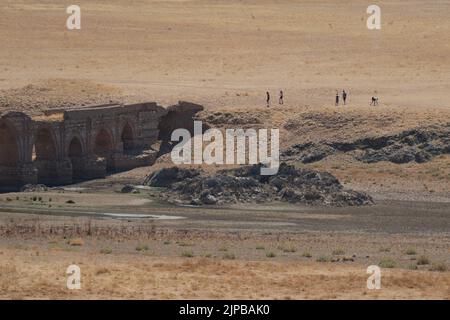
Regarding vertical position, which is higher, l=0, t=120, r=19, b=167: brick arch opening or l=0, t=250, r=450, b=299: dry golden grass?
l=0, t=120, r=19, b=167: brick arch opening

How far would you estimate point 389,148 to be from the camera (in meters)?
88.8

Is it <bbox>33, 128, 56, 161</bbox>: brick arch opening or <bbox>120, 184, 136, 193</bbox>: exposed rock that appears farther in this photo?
<bbox>33, 128, 56, 161</bbox>: brick arch opening

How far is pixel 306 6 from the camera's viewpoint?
161 m

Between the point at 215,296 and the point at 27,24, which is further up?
the point at 27,24

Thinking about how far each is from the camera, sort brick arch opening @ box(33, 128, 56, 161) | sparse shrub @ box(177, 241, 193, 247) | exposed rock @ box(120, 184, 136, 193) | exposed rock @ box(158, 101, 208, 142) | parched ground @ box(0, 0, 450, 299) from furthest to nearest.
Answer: exposed rock @ box(158, 101, 208, 142) < brick arch opening @ box(33, 128, 56, 161) < exposed rock @ box(120, 184, 136, 193) < sparse shrub @ box(177, 241, 193, 247) < parched ground @ box(0, 0, 450, 299)

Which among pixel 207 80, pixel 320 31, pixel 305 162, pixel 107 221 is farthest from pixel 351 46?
pixel 107 221

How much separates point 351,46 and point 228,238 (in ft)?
229

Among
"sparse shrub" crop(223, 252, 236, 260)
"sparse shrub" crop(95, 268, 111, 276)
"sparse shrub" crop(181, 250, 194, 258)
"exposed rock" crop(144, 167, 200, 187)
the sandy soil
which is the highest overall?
the sandy soil

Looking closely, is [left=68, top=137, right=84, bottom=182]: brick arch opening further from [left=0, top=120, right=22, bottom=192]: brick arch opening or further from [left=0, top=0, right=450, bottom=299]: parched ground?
[left=0, top=120, right=22, bottom=192]: brick arch opening

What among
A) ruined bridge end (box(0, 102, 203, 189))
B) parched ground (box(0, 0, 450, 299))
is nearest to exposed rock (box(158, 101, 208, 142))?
ruined bridge end (box(0, 102, 203, 189))

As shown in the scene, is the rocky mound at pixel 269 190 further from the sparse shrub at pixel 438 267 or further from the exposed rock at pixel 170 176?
the sparse shrub at pixel 438 267

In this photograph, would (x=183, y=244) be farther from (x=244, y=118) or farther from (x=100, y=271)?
(x=244, y=118)

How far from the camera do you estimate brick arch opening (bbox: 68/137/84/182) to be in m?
86.9
